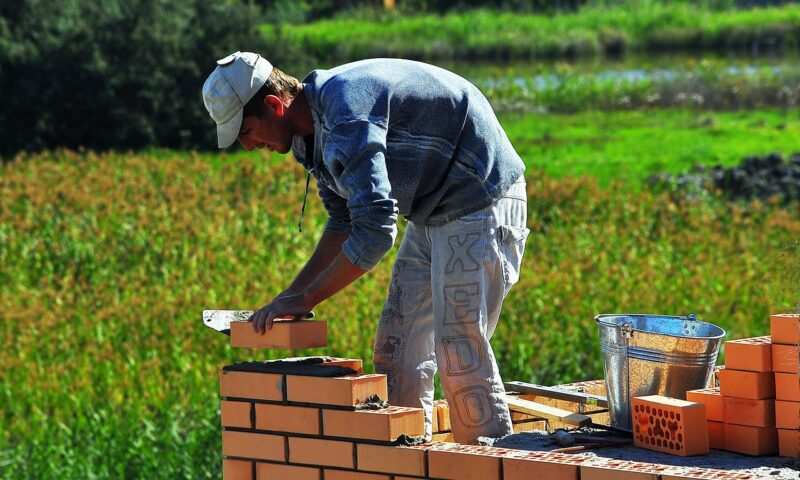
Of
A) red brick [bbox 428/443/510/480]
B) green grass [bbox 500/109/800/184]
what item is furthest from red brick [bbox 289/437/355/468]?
green grass [bbox 500/109/800/184]

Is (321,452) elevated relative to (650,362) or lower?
lower

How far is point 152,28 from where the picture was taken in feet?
67.8

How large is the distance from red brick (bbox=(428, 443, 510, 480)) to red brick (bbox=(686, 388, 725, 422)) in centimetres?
78

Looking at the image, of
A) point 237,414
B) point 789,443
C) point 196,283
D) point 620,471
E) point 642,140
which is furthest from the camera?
point 642,140

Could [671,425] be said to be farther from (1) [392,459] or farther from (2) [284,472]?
(2) [284,472]

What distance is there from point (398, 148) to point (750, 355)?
119 centimetres

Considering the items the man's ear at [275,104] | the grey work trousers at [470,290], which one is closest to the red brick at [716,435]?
the grey work trousers at [470,290]

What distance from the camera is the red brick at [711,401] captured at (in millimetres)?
4758

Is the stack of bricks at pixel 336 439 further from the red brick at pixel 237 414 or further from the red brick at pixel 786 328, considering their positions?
the red brick at pixel 786 328

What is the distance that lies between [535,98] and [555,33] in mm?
9566

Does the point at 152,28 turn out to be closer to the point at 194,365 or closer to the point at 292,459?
the point at 194,365

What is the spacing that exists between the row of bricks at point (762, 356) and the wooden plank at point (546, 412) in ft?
1.76

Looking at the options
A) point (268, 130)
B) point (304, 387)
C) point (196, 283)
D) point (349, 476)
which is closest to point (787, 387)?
point (349, 476)

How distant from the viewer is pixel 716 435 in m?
4.80
